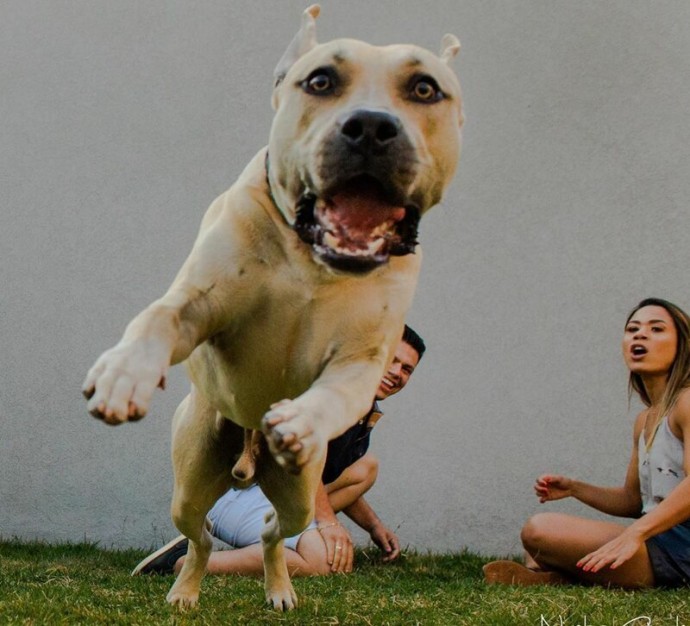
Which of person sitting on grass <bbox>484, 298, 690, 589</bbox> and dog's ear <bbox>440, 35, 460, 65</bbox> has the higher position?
dog's ear <bbox>440, 35, 460, 65</bbox>

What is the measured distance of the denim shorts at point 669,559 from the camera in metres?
4.31

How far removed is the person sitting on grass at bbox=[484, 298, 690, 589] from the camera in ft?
13.9

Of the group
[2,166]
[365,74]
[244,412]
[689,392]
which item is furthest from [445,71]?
[2,166]

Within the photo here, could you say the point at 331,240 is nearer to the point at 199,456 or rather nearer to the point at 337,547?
the point at 199,456

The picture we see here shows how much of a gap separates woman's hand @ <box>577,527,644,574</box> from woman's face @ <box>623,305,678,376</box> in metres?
0.92

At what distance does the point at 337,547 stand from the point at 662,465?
159 centimetres

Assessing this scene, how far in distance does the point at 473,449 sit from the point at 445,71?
4240 mm

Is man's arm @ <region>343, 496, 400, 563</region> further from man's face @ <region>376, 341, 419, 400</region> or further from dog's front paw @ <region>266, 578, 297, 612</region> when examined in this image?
dog's front paw @ <region>266, 578, 297, 612</region>

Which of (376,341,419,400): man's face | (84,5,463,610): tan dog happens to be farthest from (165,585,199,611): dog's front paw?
(376,341,419,400): man's face

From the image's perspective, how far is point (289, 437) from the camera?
2148mm

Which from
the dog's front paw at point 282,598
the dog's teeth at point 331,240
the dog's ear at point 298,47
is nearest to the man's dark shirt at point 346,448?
the dog's front paw at point 282,598

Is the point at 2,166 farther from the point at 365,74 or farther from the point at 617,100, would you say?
→ the point at 365,74

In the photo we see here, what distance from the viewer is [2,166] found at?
23.4 feet

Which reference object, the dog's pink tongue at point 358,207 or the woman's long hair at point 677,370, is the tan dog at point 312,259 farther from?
the woman's long hair at point 677,370
